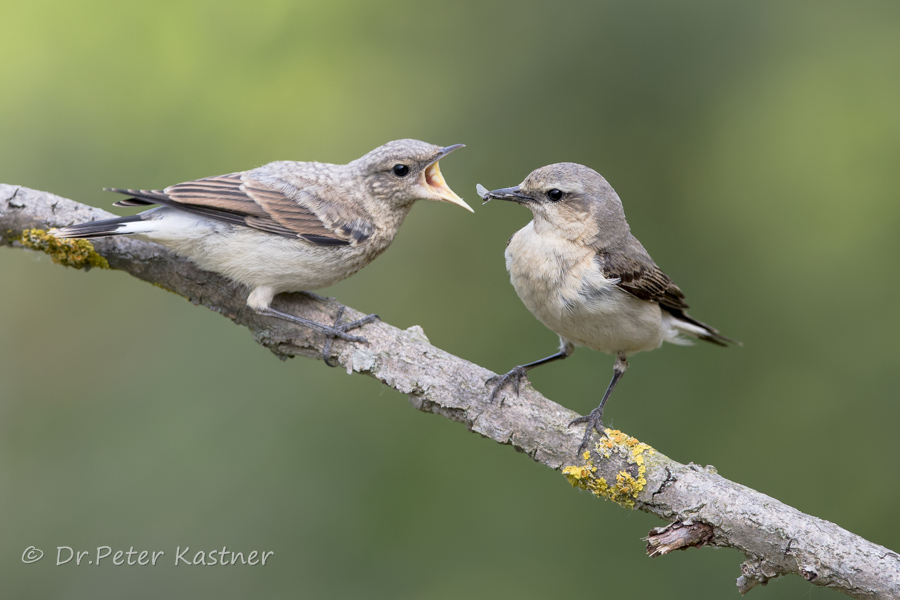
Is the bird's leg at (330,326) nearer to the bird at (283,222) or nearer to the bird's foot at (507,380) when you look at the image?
the bird at (283,222)

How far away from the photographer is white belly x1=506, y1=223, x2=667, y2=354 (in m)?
4.33

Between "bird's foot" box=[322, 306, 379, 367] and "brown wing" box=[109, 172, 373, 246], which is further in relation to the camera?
"brown wing" box=[109, 172, 373, 246]

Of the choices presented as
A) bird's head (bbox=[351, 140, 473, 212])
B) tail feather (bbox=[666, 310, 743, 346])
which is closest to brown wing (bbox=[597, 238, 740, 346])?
tail feather (bbox=[666, 310, 743, 346])

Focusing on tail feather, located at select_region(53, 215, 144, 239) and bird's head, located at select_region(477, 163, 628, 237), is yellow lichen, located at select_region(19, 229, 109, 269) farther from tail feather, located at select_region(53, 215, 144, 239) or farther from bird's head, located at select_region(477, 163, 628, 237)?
bird's head, located at select_region(477, 163, 628, 237)

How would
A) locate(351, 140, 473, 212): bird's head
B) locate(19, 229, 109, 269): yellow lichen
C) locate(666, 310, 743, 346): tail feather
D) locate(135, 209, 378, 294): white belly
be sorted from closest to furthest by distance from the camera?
1. locate(135, 209, 378, 294): white belly
2. locate(19, 229, 109, 269): yellow lichen
3. locate(351, 140, 473, 212): bird's head
4. locate(666, 310, 743, 346): tail feather

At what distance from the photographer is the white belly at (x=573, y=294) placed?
4.33 meters

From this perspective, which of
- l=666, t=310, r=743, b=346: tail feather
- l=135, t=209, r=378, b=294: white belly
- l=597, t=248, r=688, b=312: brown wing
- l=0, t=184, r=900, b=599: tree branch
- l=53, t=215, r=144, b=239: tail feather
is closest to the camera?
l=0, t=184, r=900, b=599: tree branch

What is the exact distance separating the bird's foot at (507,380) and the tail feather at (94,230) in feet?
7.21

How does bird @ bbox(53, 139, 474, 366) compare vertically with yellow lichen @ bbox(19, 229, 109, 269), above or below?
above

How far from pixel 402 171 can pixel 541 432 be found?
187 cm

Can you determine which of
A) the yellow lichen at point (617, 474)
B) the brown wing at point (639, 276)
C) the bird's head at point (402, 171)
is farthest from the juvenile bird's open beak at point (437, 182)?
the yellow lichen at point (617, 474)

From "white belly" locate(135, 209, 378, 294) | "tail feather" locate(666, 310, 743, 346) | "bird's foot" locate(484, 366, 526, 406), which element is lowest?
"bird's foot" locate(484, 366, 526, 406)

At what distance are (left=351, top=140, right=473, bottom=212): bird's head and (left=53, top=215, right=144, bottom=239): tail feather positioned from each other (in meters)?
1.48

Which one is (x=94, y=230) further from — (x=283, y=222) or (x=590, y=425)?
(x=590, y=425)
